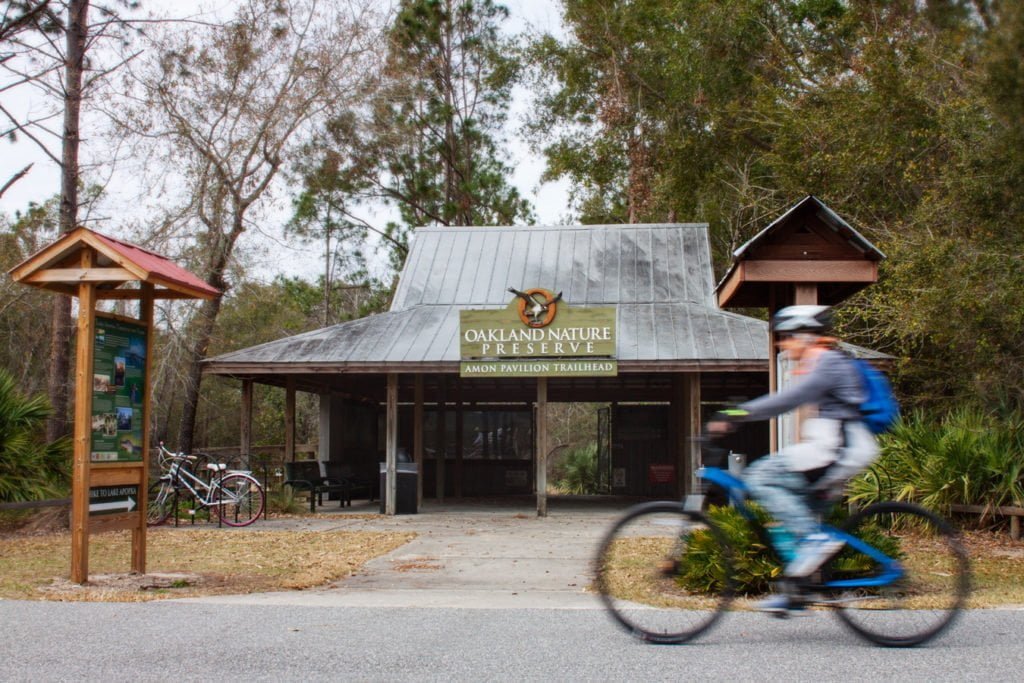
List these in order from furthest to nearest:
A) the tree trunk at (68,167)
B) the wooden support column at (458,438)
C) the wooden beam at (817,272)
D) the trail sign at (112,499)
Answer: the wooden support column at (458,438), the tree trunk at (68,167), the wooden beam at (817,272), the trail sign at (112,499)

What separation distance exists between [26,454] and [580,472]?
14.3 m

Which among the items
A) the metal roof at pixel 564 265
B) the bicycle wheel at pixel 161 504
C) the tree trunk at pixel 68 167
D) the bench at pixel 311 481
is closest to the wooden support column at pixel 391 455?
the bench at pixel 311 481

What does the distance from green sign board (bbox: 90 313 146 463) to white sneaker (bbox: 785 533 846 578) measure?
19.1 feet

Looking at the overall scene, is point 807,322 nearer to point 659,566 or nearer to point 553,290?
point 659,566

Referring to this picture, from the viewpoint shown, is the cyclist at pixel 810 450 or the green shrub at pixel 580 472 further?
the green shrub at pixel 580 472

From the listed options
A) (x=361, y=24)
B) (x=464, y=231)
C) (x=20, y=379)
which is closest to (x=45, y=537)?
(x=464, y=231)

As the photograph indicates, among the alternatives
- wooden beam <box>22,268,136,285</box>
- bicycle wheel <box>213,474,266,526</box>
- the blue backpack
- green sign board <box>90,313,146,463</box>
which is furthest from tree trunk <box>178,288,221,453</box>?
the blue backpack

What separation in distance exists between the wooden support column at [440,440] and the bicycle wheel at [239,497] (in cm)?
502

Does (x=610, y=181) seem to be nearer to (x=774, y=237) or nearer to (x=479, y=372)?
(x=479, y=372)

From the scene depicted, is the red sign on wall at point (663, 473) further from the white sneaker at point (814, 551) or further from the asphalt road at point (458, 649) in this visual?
the white sneaker at point (814, 551)

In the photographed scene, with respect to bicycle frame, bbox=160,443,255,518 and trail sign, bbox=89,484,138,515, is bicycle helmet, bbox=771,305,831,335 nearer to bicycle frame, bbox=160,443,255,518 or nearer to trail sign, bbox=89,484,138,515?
→ trail sign, bbox=89,484,138,515

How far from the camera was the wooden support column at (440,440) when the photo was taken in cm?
1922

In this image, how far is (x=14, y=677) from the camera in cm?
451

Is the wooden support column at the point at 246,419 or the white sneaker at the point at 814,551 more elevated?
the wooden support column at the point at 246,419
